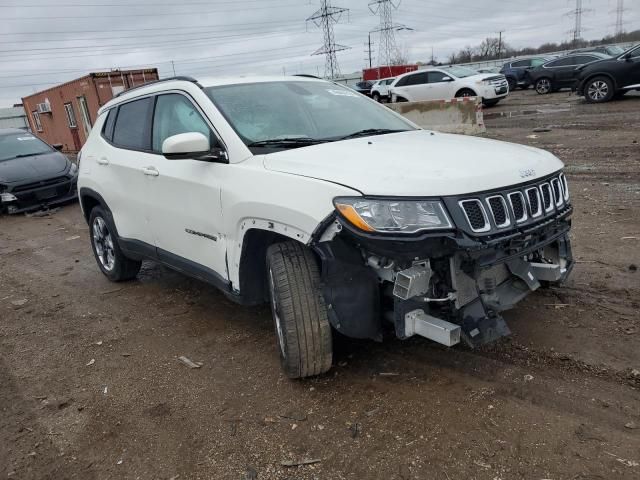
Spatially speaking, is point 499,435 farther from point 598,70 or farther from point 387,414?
point 598,70

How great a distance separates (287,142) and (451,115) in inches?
430

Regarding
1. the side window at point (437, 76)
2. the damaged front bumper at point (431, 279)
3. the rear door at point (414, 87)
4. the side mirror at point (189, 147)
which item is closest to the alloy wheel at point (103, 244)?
the side mirror at point (189, 147)

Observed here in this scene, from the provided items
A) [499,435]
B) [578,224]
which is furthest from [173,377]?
[578,224]

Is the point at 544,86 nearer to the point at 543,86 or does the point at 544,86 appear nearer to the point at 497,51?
the point at 543,86

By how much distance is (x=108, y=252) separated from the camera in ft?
17.6

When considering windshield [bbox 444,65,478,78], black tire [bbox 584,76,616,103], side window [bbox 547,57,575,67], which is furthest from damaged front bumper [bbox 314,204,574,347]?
side window [bbox 547,57,575,67]

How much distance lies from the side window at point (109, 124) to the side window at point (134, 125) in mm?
Result: 82

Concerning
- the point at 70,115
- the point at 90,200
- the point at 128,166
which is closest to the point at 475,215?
the point at 128,166

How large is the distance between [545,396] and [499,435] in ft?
1.46

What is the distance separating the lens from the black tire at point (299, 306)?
9.62 ft

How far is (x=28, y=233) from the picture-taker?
8.50 meters

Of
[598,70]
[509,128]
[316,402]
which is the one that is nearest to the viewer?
[316,402]

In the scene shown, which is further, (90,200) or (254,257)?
(90,200)

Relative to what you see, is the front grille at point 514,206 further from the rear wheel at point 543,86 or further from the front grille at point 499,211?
the rear wheel at point 543,86
